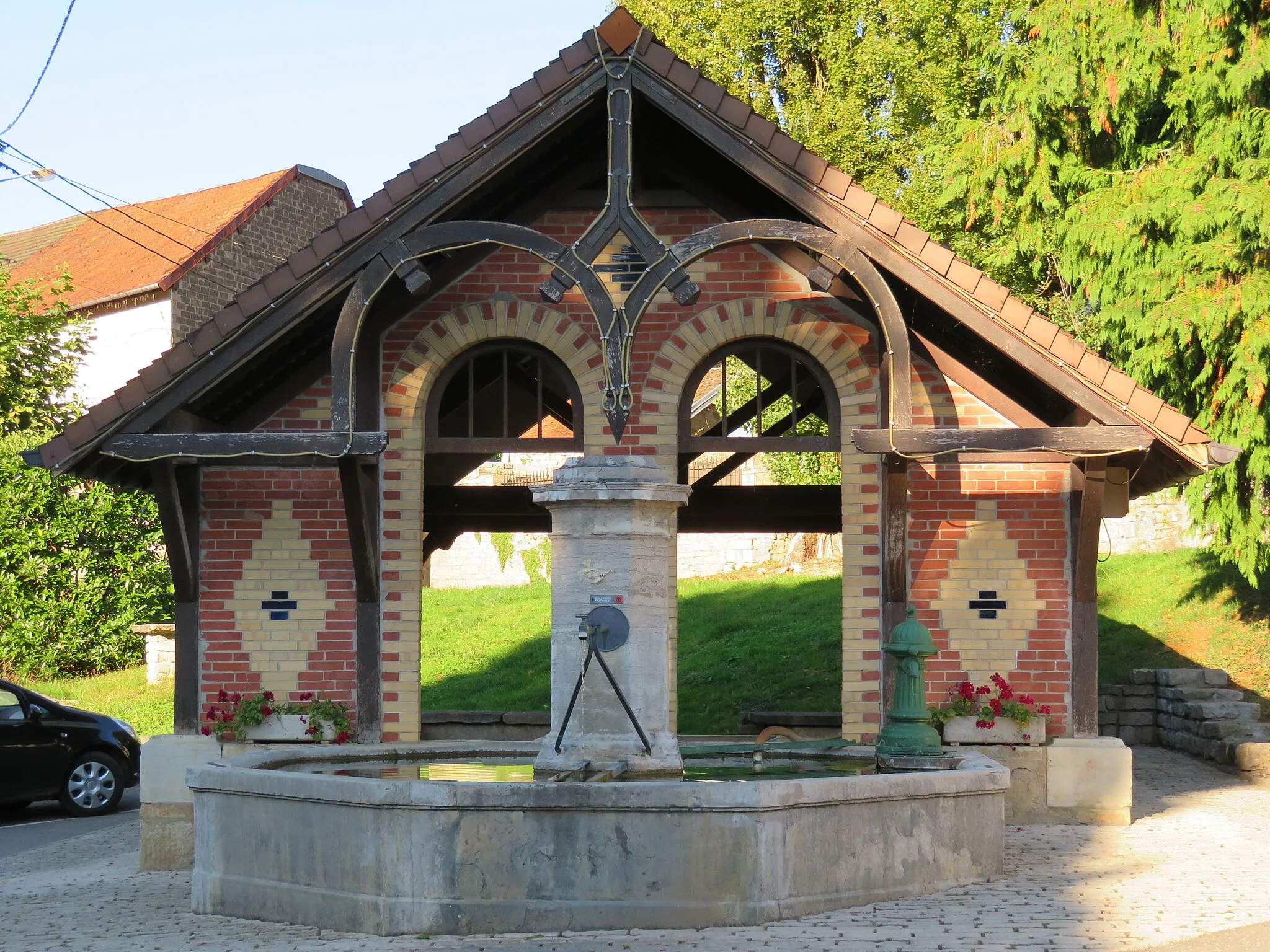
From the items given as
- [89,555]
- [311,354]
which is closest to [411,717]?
[311,354]

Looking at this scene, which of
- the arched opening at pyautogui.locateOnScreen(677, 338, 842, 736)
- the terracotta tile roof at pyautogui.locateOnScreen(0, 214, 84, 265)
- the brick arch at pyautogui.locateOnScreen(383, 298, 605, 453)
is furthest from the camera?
the terracotta tile roof at pyautogui.locateOnScreen(0, 214, 84, 265)

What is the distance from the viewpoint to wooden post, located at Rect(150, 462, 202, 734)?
10812 millimetres

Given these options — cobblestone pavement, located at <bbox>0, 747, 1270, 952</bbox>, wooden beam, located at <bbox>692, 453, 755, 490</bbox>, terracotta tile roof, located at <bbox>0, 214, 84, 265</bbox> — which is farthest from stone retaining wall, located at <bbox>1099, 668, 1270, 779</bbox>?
terracotta tile roof, located at <bbox>0, 214, 84, 265</bbox>

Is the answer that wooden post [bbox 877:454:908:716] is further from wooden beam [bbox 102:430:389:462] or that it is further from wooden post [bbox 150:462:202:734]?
wooden post [bbox 150:462:202:734]

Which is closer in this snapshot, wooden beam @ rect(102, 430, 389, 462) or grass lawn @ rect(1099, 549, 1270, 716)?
wooden beam @ rect(102, 430, 389, 462)

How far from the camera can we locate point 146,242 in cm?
3294

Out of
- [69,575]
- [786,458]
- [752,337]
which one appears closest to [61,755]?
[752,337]

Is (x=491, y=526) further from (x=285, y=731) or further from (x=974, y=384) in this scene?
(x=974, y=384)

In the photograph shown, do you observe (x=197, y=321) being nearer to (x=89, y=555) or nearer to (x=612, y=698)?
(x=89, y=555)

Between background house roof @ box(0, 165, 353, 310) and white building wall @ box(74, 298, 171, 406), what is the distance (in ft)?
1.61

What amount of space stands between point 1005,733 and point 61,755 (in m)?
8.92

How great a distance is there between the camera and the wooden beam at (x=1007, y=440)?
9.78m

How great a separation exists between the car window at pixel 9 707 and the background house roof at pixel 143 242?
14.7 meters

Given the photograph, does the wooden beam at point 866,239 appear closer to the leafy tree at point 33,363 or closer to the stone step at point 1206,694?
the stone step at point 1206,694
